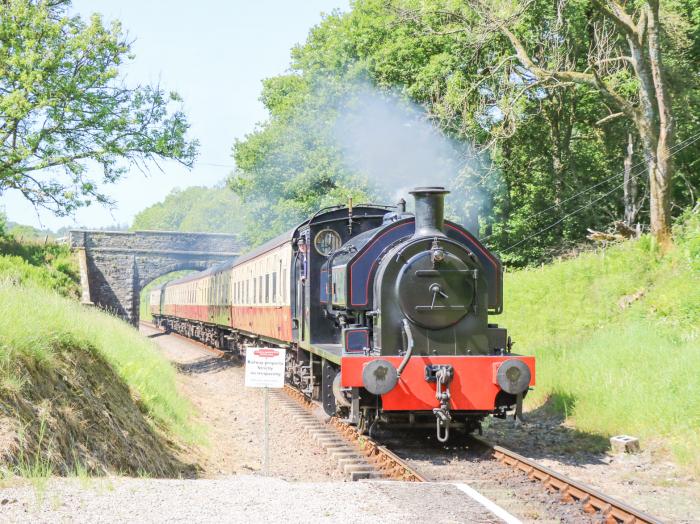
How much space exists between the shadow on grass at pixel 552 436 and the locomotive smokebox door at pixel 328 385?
216 cm

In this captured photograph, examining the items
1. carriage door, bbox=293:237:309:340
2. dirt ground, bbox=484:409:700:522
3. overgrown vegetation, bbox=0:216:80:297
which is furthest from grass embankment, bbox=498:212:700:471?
overgrown vegetation, bbox=0:216:80:297

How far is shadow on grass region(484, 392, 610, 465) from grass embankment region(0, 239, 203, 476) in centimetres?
412

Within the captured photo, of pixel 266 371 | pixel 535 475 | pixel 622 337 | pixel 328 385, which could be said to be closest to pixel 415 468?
pixel 535 475

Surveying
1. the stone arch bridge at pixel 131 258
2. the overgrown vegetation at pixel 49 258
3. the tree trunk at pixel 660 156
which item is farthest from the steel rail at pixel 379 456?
the stone arch bridge at pixel 131 258

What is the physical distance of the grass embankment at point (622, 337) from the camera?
991 cm

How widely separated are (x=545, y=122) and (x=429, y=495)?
24.9 m

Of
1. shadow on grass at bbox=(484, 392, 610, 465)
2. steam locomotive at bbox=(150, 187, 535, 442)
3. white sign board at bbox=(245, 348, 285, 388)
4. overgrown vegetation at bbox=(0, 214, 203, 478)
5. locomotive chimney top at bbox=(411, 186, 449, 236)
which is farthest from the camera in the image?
locomotive chimney top at bbox=(411, 186, 449, 236)

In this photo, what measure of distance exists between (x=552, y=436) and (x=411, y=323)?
2.93m

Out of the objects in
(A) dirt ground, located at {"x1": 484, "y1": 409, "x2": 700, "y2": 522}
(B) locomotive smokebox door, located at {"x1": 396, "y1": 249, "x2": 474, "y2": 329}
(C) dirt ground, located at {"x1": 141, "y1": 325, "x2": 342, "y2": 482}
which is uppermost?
(B) locomotive smokebox door, located at {"x1": 396, "y1": 249, "x2": 474, "y2": 329}

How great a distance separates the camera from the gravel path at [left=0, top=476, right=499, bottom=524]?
559 centimetres

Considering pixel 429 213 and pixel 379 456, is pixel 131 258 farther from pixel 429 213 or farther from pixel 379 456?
pixel 379 456

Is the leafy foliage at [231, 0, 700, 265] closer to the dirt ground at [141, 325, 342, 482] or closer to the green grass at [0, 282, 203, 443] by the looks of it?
the dirt ground at [141, 325, 342, 482]

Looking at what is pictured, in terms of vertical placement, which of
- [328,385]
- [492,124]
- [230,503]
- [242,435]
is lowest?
[242,435]

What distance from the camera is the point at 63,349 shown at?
828 centimetres
